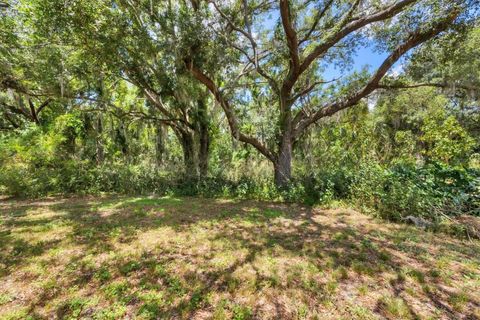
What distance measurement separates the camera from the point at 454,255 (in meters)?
2.63

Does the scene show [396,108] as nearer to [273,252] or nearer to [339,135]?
[339,135]

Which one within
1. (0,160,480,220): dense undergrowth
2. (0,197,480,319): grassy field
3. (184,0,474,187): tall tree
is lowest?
(0,197,480,319): grassy field

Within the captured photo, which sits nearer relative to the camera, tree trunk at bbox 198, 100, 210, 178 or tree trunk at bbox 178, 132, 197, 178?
tree trunk at bbox 178, 132, 197, 178

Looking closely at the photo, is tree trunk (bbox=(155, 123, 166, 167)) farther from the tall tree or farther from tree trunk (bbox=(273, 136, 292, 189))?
tree trunk (bbox=(273, 136, 292, 189))

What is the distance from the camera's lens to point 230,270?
228 centimetres

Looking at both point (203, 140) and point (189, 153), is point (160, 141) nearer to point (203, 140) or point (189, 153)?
point (189, 153)

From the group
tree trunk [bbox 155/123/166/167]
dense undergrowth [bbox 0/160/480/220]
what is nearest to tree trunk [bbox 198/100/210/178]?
dense undergrowth [bbox 0/160/480/220]

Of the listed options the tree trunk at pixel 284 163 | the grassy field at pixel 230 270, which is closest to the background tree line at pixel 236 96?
the tree trunk at pixel 284 163

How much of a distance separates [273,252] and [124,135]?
7186mm

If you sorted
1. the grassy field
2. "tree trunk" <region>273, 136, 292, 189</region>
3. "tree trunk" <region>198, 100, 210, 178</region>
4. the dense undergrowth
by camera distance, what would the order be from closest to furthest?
the grassy field → the dense undergrowth → "tree trunk" <region>273, 136, 292, 189</region> → "tree trunk" <region>198, 100, 210, 178</region>

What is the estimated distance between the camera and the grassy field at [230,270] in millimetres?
1734

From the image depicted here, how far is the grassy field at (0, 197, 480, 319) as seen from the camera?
1.73m

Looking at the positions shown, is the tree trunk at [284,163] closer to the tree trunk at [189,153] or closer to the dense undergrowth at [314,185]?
the dense undergrowth at [314,185]

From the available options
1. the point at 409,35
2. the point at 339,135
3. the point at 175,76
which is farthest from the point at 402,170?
the point at 175,76
